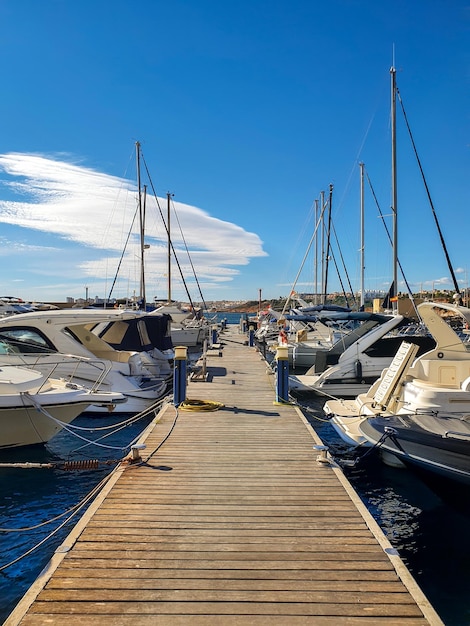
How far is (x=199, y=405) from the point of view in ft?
35.0

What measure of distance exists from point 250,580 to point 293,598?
39cm

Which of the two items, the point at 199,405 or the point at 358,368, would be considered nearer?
the point at 199,405

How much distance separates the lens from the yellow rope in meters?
10.4

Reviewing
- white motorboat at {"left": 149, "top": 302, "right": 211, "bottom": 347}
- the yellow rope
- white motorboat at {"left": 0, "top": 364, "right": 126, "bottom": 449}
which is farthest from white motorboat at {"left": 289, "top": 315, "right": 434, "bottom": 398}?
white motorboat at {"left": 149, "top": 302, "right": 211, "bottom": 347}

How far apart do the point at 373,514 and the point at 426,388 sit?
7.96 feet

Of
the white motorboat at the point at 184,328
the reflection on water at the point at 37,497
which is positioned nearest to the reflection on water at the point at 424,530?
the reflection on water at the point at 37,497

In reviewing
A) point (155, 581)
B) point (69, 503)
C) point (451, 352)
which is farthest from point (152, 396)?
point (155, 581)

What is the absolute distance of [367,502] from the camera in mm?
8414

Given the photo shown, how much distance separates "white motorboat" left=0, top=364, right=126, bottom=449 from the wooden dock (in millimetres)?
3779

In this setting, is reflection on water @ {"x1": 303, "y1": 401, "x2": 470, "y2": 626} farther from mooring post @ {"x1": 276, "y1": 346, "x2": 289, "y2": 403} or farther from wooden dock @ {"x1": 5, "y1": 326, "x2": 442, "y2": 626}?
mooring post @ {"x1": 276, "y1": 346, "x2": 289, "y2": 403}

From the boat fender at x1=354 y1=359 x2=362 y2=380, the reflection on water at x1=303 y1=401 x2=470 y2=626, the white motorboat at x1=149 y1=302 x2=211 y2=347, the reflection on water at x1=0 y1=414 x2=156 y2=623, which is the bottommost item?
the reflection on water at x1=303 y1=401 x2=470 y2=626

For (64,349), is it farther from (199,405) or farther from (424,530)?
(424,530)

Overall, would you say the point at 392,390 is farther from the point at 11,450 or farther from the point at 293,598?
the point at 11,450

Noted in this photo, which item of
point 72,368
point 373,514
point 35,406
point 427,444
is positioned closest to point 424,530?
point 373,514
